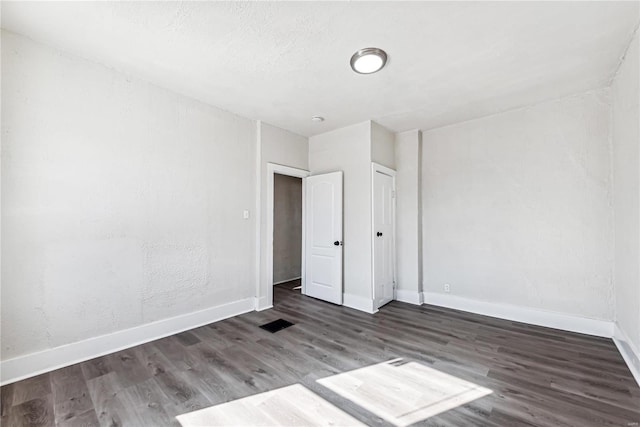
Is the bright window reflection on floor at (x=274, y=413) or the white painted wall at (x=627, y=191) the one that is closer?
the bright window reflection on floor at (x=274, y=413)

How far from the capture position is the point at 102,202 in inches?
104

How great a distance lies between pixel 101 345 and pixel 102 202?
4.59ft

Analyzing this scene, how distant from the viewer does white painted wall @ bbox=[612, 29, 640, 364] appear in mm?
2248

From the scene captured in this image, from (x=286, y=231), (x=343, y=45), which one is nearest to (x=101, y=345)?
(x=343, y=45)

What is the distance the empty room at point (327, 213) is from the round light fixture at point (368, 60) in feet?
0.07

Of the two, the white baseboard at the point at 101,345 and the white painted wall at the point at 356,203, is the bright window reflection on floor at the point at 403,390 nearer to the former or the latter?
the white painted wall at the point at 356,203

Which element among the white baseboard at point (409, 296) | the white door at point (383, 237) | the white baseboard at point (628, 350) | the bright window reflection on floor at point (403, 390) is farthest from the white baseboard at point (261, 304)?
the white baseboard at point (628, 350)

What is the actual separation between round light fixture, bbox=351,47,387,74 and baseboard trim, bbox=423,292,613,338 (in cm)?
341

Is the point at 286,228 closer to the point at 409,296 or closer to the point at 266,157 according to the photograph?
the point at 266,157

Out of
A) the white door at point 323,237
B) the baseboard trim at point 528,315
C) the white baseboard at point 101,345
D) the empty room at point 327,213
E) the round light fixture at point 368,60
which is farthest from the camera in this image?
the white door at point 323,237

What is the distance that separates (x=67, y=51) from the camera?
245 cm

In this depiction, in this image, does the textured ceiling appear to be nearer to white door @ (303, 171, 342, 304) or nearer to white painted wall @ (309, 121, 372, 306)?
white painted wall @ (309, 121, 372, 306)

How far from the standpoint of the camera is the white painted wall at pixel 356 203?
396cm

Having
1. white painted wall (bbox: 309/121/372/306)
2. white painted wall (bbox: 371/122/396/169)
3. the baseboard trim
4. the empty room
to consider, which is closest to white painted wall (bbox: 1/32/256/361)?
the empty room
